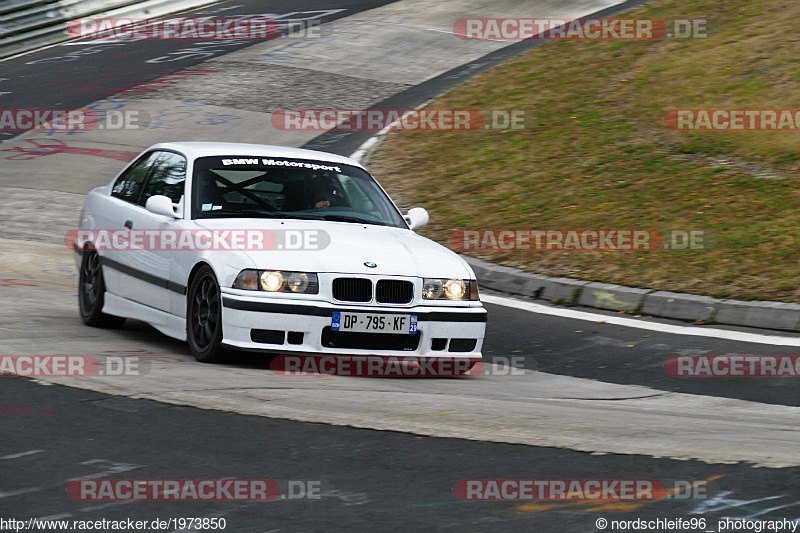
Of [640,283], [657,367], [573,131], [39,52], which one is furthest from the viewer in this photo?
[39,52]

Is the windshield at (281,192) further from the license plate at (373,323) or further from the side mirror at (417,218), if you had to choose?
the license plate at (373,323)

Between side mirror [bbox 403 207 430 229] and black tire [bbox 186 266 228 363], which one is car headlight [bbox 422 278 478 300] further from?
black tire [bbox 186 266 228 363]

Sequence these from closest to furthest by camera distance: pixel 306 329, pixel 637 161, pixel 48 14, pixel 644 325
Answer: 1. pixel 306 329
2. pixel 644 325
3. pixel 637 161
4. pixel 48 14

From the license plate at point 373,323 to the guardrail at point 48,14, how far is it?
824 inches

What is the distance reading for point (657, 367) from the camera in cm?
843

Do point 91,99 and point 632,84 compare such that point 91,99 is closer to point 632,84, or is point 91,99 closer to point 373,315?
point 632,84

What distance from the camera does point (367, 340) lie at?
24.1 ft

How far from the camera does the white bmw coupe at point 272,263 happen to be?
724 centimetres

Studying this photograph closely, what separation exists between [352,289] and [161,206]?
61.5 inches

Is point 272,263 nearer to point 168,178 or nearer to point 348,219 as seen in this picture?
point 348,219

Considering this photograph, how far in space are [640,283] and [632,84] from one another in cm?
835

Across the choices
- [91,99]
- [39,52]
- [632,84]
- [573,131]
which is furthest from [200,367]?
[39,52]

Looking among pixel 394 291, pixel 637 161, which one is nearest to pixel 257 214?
pixel 394 291

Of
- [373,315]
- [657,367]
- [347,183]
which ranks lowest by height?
[657,367]
